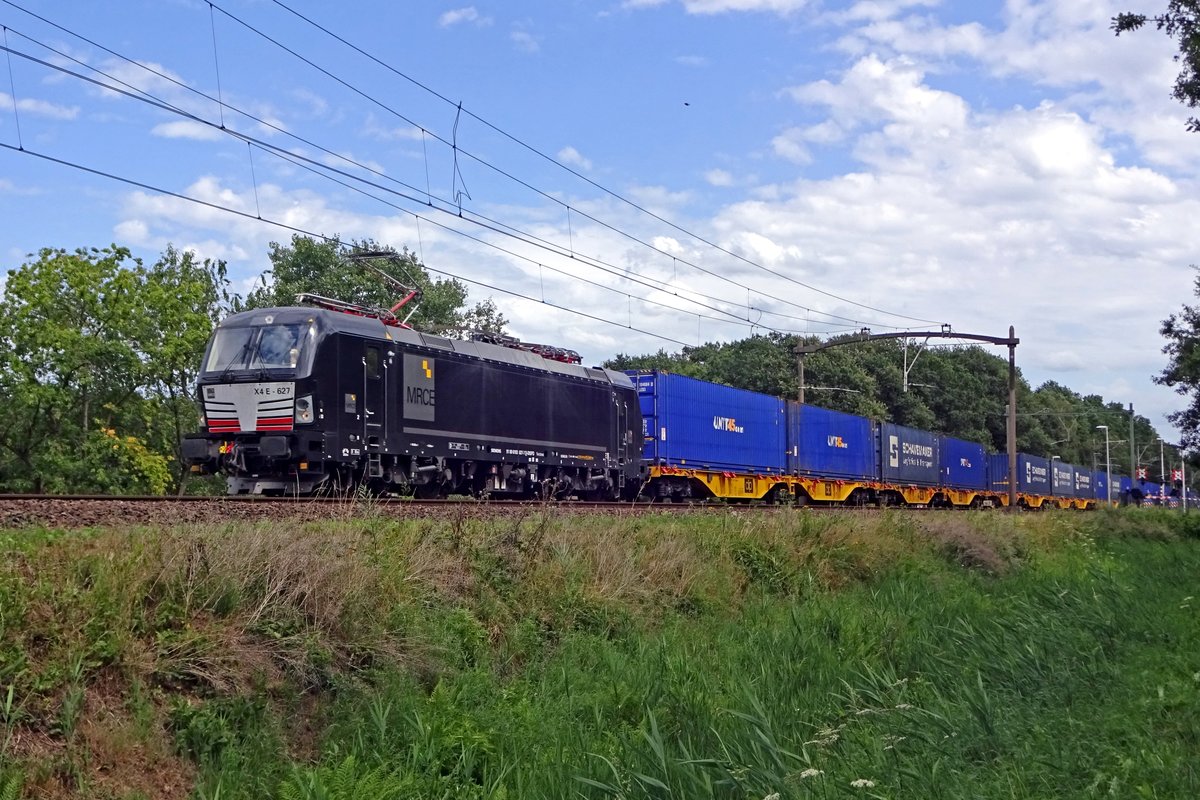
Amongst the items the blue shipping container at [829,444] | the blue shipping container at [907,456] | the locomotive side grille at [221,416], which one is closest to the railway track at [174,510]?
the locomotive side grille at [221,416]

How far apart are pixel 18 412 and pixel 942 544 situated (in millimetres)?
31617

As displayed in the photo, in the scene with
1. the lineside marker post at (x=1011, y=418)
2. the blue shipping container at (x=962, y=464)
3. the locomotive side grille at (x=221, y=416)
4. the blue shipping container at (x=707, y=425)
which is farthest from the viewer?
the blue shipping container at (x=962, y=464)

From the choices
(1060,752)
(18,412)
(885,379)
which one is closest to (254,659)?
(1060,752)

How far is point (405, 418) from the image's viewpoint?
2025cm

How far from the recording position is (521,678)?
1089 centimetres

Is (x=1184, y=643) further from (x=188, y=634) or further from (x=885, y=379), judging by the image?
(x=885, y=379)

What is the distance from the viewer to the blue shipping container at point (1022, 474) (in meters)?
51.4

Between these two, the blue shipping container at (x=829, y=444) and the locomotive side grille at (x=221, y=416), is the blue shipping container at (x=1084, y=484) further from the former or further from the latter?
the locomotive side grille at (x=221, y=416)

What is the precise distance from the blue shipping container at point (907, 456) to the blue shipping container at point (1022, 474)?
28.8ft

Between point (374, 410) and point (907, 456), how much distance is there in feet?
89.9

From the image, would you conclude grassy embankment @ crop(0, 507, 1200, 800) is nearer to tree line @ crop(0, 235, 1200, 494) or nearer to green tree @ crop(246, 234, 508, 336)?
tree line @ crop(0, 235, 1200, 494)

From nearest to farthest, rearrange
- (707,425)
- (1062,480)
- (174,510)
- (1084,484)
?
1. (174,510)
2. (707,425)
3. (1062,480)
4. (1084,484)

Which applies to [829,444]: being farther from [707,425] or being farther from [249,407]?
[249,407]

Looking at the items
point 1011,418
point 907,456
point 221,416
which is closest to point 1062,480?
point 907,456
